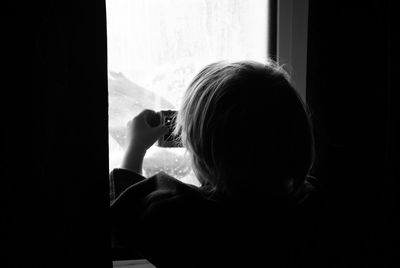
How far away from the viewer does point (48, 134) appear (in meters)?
0.34

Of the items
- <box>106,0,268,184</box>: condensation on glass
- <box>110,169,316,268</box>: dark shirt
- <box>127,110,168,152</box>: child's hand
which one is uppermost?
<box>106,0,268,184</box>: condensation on glass

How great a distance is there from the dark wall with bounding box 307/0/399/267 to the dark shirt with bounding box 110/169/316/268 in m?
0.17

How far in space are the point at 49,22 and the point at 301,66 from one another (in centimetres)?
59

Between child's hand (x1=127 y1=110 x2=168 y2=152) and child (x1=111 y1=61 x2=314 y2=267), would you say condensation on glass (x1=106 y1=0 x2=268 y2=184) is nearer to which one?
child's hand (x1=127 y1=110 x2=168 y2=152)

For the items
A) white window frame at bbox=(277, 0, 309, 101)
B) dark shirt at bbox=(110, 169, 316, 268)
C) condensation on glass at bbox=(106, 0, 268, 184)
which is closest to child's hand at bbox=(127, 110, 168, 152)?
condensation on glass at bbox=(106, 0, 268, 184)

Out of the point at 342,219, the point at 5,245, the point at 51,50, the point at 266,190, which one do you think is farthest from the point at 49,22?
the point at 342,219

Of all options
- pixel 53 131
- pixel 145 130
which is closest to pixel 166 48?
pixel 145 130

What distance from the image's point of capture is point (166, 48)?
2.58ft

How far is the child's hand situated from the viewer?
712 millimetres

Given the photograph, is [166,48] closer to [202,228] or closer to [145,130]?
[145,130]

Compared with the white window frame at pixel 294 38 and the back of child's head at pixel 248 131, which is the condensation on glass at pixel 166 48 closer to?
the white window frame at pixel 294 38

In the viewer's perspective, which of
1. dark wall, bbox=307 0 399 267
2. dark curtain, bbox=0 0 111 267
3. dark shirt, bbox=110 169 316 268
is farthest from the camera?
dark wall, bbox=307 0 399 267

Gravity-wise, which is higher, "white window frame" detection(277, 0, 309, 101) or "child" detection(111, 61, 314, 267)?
"white window frame" detection(277, 0, 309, 101)

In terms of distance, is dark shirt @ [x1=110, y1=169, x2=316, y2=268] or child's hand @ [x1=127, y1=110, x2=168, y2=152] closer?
dark shirt @ [x1=110, y1=169, x2=316, y2=268]
